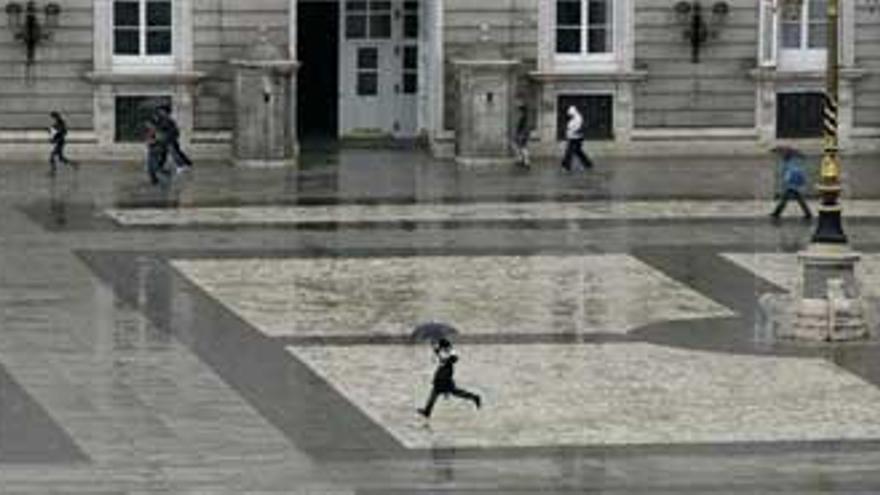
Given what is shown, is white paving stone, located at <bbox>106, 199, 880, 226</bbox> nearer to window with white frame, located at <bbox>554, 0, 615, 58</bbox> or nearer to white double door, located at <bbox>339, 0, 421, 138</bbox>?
window with white frame, located at <bbox>554, 0, 615, 58</bbox>

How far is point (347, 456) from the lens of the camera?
1118 inches

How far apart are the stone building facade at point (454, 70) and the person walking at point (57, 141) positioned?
89 cm

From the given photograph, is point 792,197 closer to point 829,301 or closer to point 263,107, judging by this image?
point 263,107

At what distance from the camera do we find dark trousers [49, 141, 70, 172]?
5438 centimetres

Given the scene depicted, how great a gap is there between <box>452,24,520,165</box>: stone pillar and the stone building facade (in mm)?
968

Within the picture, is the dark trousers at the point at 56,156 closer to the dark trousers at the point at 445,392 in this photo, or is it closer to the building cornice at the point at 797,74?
the building cornice at the point at 797,74

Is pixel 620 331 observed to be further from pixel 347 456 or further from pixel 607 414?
pixel 347 456

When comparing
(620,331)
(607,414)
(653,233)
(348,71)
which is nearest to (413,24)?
(348,71)

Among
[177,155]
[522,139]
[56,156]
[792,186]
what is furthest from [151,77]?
[792,186]

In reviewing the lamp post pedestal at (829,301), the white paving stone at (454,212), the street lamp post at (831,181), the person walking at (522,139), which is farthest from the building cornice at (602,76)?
the lamp post pedestal at (829,301)

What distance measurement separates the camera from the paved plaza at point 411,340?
28.0 meters

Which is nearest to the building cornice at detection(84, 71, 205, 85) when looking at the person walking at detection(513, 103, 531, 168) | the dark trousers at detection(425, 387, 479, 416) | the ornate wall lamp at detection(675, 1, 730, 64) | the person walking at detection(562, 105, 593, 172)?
the person walking at detection(513, 103, 531, 168)

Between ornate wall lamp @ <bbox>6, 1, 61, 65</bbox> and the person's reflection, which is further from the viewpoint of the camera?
ornate wall lamp @ <bbox>6, 1, 61, 65</bbox>

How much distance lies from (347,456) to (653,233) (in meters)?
18.9
